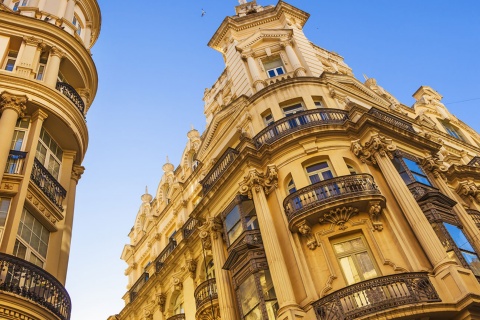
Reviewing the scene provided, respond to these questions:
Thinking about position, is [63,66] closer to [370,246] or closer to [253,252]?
[253,252]

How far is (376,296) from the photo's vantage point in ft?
51.1

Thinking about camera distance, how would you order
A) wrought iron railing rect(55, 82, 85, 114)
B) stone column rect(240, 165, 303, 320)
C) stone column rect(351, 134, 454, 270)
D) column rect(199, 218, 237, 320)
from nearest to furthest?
stone column rect(240, 165, 303, 320) < stone column rect(351, 134, 454, 270) < wrought iron railing rect(55, 82, 85, 114) < column rect(199, 218, 237, 320)

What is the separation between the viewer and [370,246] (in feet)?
59.5

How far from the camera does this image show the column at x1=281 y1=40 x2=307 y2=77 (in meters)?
26.9

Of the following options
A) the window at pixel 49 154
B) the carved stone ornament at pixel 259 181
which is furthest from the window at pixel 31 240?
the carved stone ornament at pixel 259 181

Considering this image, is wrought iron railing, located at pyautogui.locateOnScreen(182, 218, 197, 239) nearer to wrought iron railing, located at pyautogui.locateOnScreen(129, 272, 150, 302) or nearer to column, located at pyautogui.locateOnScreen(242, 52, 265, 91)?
wrought iron railing, located at pyautogui.locateOnScreen(129, 272, 150, 302)

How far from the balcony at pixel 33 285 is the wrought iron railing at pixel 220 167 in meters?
11.5

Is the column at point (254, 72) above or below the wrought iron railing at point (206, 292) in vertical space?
above

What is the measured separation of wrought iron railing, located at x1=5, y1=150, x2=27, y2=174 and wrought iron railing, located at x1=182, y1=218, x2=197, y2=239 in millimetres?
Answer: 14462

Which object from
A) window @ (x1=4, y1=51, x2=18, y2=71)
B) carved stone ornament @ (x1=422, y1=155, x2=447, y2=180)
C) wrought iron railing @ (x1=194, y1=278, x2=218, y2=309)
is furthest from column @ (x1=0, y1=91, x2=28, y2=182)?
carved stone ornament @ (x1=422, y1=155, x2=447, y2=180)

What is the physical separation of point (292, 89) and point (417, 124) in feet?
39.4

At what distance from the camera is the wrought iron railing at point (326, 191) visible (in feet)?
61.8

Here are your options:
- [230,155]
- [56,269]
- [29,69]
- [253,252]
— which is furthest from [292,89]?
[56,269]

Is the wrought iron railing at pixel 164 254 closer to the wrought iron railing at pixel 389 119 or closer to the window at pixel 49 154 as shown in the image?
the window at pixel 49 154
